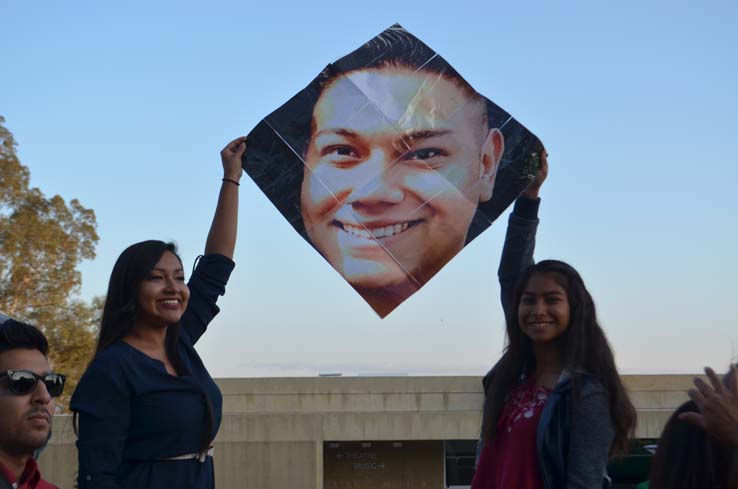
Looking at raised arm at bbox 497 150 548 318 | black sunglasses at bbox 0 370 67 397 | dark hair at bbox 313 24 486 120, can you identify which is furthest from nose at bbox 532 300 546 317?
black sunglasses at bbox 0 370 67 397

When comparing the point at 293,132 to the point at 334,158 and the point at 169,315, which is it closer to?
the point at 334,158

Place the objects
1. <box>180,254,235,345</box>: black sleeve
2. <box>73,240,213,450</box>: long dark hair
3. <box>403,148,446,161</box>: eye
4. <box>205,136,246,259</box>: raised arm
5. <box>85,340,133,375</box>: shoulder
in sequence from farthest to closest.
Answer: <box>403,148,446,161</box>: eye, <box>205,136,246,259</box>: raised arm, <box>180,254,235,345</box>: black sleeve, <box>73,240,213,450</box>: long dark hair, <box>85,340,133,375</box>: shoulder

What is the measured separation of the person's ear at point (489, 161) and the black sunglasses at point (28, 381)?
194 cm

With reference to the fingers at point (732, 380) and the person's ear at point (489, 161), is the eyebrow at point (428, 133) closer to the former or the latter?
the person's ear at point (489, 161)

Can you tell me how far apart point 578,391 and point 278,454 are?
1566 centimetres

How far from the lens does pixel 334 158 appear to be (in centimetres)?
414

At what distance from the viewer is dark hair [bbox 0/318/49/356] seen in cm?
284

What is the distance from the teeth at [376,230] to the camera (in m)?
4.04

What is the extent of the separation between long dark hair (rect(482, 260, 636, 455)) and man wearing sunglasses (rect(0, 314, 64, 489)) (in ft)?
4.88

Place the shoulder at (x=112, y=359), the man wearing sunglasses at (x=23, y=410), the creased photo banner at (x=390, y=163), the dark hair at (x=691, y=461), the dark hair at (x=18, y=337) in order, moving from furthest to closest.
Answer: the creased photo banner at (x=390, y=163)
the shoulder at (x=112, y=359)
the dark hair at (x=18, y=337)
the man wearing sunglasses at (x=23, y=410)
the dark hair at (x=691, y=461)

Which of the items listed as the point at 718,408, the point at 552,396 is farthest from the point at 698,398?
the point at 552,396

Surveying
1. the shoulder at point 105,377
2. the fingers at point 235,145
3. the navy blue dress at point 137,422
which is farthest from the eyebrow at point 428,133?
the shoulder at point 105,377

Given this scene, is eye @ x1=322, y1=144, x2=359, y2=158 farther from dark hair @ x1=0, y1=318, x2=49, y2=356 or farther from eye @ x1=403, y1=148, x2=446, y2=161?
dark hair @ x1=0, y1=318, x2=49, y2=356

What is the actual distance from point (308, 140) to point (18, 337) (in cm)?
164
